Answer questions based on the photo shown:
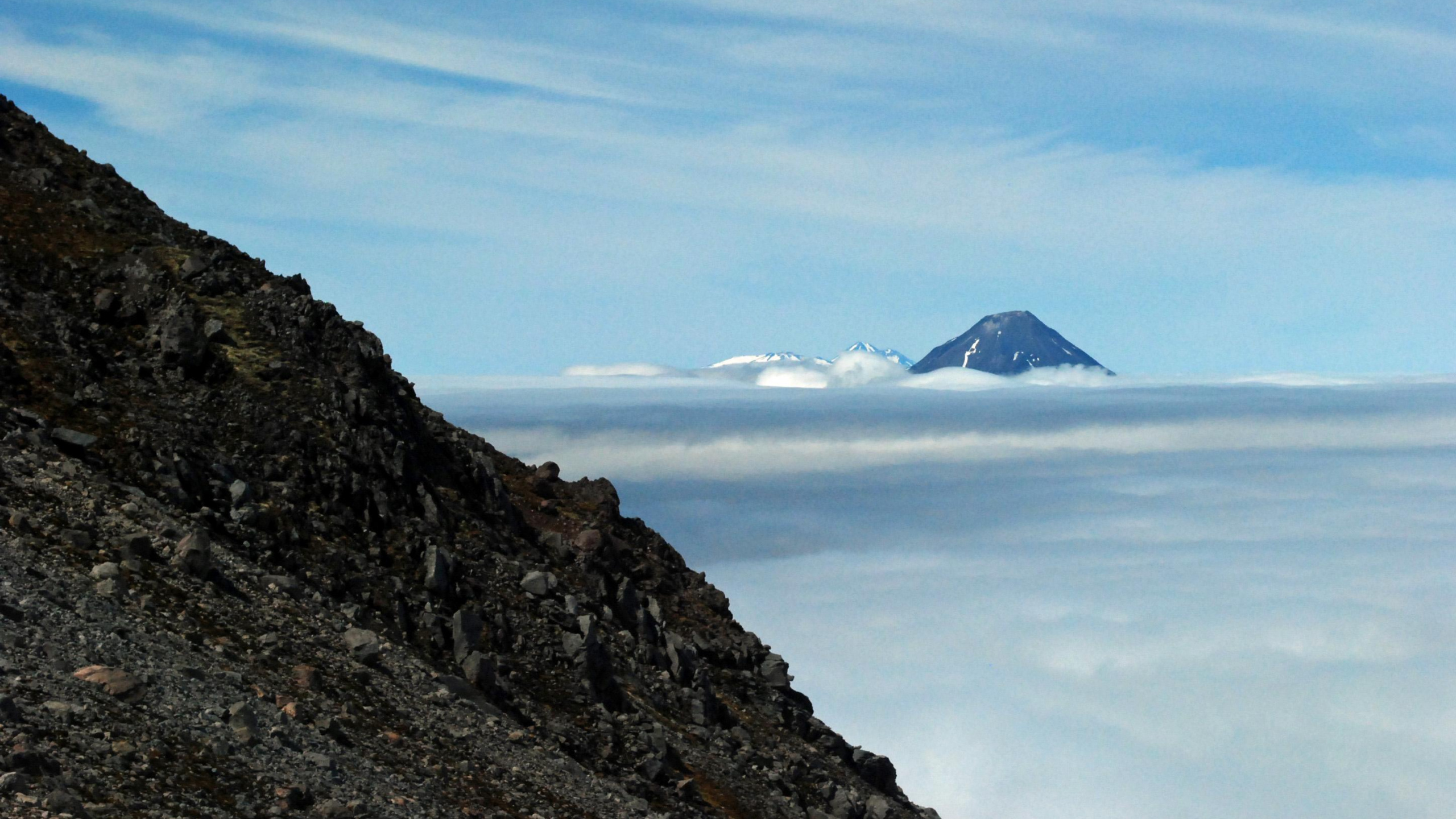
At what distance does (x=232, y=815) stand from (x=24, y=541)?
12.4 meters

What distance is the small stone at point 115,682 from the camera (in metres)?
30.4

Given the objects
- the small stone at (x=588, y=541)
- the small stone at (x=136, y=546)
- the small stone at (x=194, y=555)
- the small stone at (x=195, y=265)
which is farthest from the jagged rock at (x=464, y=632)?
the small stone at (x=195, y=265)

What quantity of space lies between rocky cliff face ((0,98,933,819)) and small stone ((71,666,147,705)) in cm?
7

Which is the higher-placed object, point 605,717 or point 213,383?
point 213,383

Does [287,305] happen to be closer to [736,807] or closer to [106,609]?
[106,609]

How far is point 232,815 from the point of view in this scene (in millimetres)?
28641

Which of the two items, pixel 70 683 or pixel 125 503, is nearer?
pixel 70 683

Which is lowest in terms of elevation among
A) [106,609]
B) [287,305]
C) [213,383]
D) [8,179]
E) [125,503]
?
[106,609]

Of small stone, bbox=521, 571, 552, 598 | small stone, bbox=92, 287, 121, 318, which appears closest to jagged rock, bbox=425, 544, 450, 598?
small stone, bbox=521, 571, 552, 598

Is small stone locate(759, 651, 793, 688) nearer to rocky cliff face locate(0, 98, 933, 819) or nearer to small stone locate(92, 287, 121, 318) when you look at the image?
rocky cliff face locate(0, 98, 933, 819)

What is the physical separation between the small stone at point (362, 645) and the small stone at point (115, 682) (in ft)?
35.0

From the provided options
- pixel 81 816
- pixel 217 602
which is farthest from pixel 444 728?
pixel 81 816

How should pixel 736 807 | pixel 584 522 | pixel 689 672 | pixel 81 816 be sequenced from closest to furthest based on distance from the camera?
pixel 81 816 → pixel 736 807 → pixel 689 672 → pixel 584 522

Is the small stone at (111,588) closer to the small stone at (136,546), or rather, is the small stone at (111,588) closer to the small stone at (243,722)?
the small stone at (136,546)
